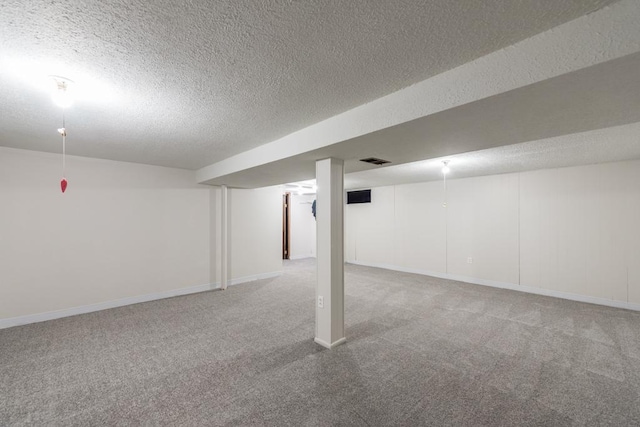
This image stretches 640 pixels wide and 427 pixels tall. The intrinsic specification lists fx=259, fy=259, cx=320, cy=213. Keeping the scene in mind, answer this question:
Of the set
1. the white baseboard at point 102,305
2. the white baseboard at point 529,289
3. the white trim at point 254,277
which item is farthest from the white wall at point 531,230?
the white baseboard at point 102,305

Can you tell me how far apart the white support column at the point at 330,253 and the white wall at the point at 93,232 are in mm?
3259

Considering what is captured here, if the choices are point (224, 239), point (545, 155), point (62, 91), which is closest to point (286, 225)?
point (224, 239)

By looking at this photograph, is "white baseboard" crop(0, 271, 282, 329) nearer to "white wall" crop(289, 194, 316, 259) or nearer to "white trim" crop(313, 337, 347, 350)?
"white trim" crop(313, 337, 347, 350)

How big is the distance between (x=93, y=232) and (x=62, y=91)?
308 cm

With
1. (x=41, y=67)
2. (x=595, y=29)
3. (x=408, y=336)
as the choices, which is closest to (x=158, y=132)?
(x=41, y=67)

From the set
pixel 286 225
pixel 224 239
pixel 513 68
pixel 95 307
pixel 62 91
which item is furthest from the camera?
pixel 286 225

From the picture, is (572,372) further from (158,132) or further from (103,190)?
(103,190)

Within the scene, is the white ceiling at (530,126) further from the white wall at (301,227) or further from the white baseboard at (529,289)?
the white wall at (301,227)

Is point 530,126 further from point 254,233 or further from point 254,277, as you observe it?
point 254,277

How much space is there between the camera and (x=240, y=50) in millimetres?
1398

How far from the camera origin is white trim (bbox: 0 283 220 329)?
3.45 meters

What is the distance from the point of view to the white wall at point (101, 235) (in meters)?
3.49

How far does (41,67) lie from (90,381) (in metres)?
2.49

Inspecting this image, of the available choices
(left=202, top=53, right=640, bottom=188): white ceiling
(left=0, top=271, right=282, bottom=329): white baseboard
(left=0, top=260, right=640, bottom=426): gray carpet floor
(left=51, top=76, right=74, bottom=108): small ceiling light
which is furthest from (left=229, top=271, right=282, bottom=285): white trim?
(left=51, top=76, right=74, bottom=108): small ceiling light
